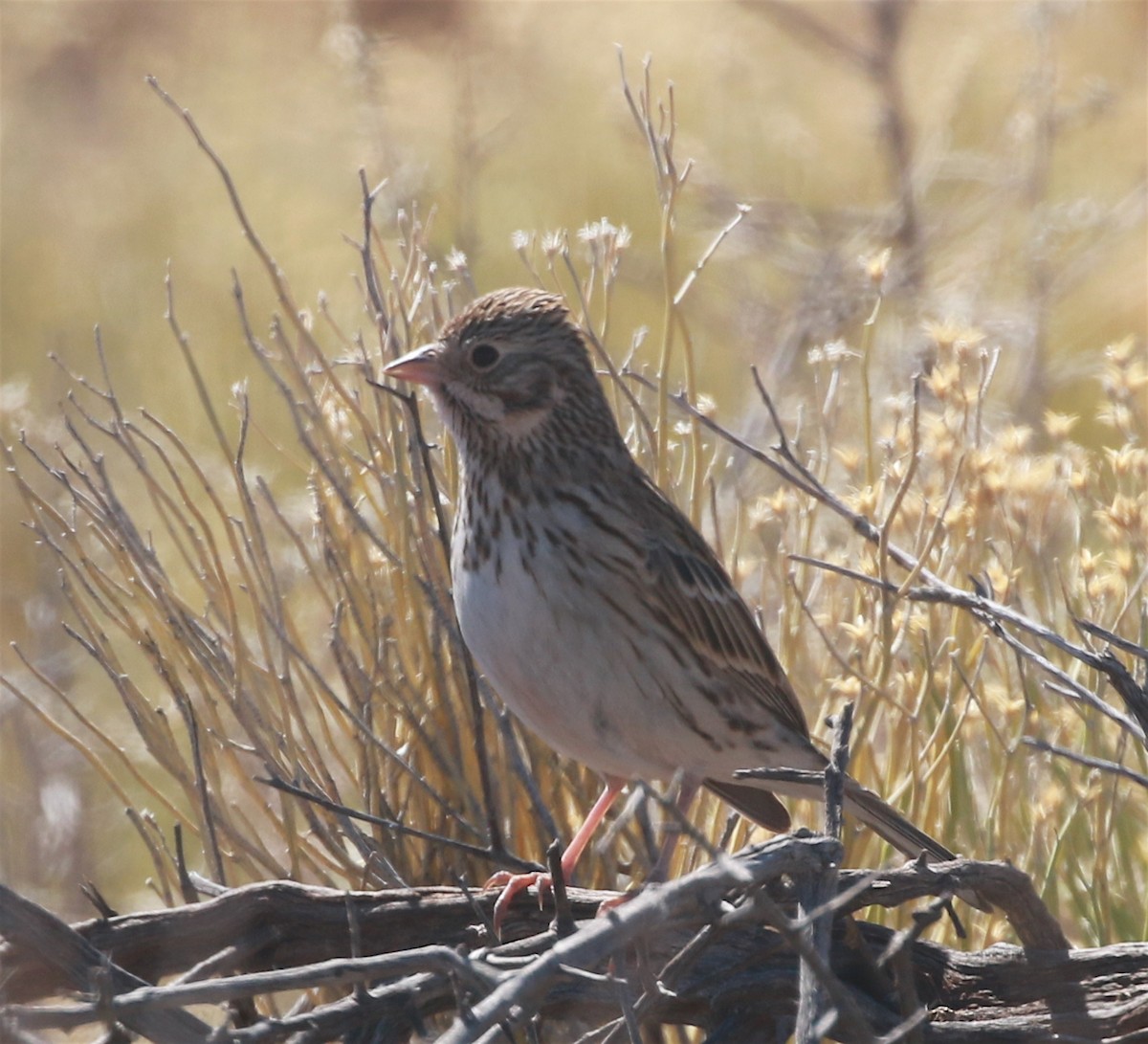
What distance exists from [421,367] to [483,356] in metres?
0.14

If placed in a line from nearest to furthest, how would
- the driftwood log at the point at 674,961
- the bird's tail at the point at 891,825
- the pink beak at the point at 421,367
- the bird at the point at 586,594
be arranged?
the driftwood log at the point at 674,961
the bird's tail at the point at 891,825
the bird at the point at 586,594
the pink beak at the point at 421,367

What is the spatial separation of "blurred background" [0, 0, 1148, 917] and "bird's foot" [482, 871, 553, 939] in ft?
5.52

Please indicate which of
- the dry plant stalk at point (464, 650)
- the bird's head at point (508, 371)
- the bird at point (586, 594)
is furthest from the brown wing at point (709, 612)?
the bird's head at point (508, 371)

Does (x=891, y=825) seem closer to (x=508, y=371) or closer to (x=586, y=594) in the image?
(x=586, y=594)

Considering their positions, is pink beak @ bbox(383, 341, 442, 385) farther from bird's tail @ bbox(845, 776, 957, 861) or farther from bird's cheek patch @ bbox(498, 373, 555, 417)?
bird's tail @ bbox(845, 776, 957, 861)

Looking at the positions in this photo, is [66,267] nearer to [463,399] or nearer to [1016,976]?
[463,399]

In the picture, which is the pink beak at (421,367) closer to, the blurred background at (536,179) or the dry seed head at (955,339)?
the dry seed head at (955,339)

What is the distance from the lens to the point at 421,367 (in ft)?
11.3

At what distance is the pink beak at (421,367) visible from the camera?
11.2ft

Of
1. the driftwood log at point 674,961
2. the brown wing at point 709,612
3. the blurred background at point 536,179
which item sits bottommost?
the driftwood log at point 674,961

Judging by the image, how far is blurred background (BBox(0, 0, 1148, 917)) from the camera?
281 inches

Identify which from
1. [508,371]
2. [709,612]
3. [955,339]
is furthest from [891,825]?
[508,371]

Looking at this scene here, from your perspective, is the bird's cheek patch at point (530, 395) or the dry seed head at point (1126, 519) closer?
the dry seed head at point (1126, 519)

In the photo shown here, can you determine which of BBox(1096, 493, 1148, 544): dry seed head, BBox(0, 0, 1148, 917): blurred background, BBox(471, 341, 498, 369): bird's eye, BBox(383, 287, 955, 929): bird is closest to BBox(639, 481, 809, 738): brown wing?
BBox(383, 287, 955, 929): bird
